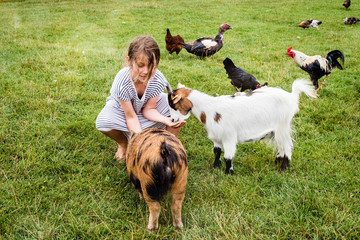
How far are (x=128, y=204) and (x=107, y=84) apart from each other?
342cm

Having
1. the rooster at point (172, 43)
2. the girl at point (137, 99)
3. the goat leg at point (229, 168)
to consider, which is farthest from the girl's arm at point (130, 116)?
the rooster at point (172, 43)

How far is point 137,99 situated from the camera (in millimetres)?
3283

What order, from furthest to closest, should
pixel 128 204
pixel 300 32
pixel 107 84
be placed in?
pixel 300 32 → pixel 107 84 → pixel 128 204

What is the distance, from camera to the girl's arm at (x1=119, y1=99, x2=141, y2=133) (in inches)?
124

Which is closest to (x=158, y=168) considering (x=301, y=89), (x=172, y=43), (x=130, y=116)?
(x=130, y=116)

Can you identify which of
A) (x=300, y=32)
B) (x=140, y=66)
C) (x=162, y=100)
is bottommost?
(x=300, y=32)

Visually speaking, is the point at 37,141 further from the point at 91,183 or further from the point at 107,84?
the point at 107,84

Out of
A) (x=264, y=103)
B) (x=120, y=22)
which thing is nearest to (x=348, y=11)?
(x=120, y=22)

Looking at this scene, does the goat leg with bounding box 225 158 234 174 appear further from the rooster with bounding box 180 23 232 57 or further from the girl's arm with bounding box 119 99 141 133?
the rooster with bounding box 180 23 232 57

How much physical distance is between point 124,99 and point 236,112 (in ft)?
4.34

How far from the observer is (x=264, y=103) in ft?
10.0


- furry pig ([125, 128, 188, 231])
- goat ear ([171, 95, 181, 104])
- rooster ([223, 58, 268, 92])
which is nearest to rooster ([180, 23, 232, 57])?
rooster ([223, 58, 268, 92])

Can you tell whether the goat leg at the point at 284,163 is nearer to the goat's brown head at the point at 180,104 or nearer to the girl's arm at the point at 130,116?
the goat's brown head at the point at 180,104

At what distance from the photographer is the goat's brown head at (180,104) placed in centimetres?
299
